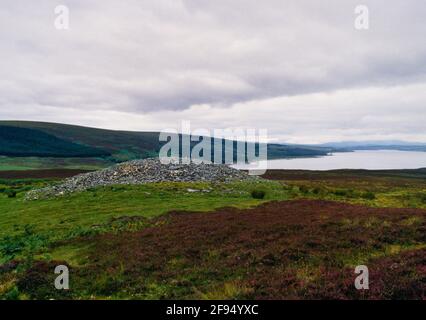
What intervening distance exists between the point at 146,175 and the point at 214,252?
41.2 m

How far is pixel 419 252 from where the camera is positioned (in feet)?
45.7

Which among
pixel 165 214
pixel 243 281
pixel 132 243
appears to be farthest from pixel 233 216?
pixel 243 281

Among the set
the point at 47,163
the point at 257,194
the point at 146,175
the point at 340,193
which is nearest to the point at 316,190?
the point at 340,193

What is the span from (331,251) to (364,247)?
1.86 meters

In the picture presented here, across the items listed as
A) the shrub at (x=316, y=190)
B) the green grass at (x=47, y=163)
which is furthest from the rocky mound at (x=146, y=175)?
the green grass at (x=47, y=163)

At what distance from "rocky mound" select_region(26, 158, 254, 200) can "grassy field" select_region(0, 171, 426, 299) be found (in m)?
17.6

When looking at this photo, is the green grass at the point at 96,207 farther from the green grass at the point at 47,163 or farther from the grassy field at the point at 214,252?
the green grass at the point at 47,163

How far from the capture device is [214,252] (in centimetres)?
1719

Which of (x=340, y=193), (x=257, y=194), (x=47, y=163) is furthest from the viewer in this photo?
(x=47, y=163)

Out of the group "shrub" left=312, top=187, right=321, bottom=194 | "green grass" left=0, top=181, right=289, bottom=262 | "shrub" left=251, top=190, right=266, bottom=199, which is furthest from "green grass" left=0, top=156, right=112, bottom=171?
"shrub" left=251, top=190, right=266, bottom=199

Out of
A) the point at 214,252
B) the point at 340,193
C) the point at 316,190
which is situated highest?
the point at 214,252

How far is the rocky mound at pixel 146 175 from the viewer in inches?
2023

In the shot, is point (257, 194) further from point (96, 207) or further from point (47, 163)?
point (47, 163)

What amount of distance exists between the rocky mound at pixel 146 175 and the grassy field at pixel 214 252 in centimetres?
1755
